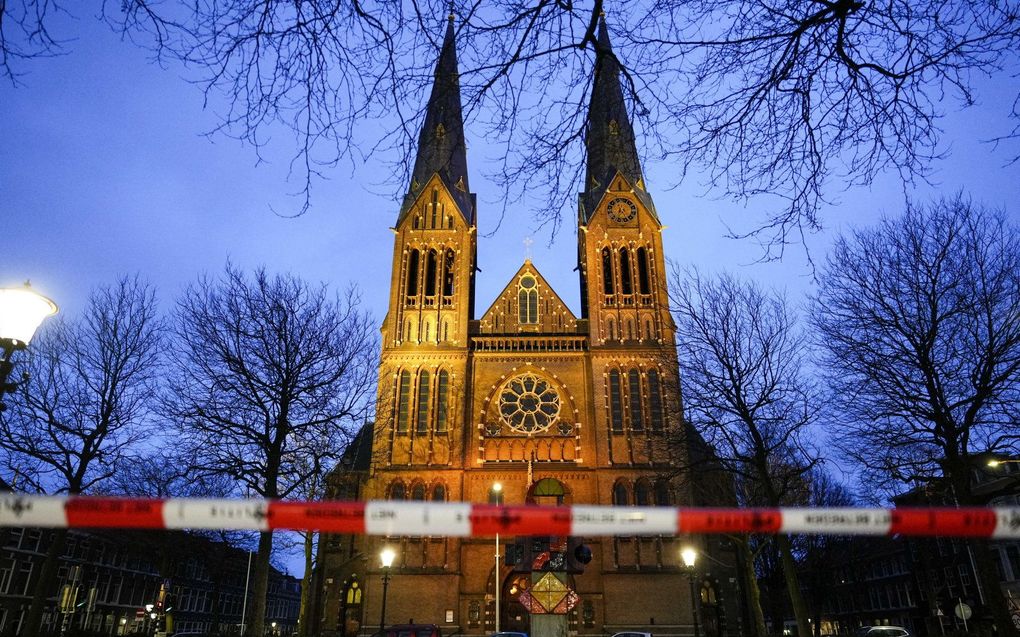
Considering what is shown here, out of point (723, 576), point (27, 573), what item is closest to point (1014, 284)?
point (723, 576)

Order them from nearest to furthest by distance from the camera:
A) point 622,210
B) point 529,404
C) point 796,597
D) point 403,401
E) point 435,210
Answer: point 796,597
point 403,401
point 529,404
point 622,210
point 435,210

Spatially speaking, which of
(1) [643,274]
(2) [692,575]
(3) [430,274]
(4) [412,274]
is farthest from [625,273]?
(2) [692,575]

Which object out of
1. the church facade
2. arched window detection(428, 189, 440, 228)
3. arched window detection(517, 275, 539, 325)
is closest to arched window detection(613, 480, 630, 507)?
the church facade

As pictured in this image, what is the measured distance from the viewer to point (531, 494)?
95.0 feet

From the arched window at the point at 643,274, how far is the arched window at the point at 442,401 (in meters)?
11.8

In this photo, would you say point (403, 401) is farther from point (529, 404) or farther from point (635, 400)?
point (635, 400)

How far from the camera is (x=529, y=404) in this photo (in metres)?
31.7

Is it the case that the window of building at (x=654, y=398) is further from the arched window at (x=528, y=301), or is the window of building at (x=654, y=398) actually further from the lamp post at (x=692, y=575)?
the arched window at (x=528, y=301)

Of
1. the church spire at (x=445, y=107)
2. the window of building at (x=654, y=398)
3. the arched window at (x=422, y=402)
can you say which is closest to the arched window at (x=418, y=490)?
the arched window at (x=422, y=402)

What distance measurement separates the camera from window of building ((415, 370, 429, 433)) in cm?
3066

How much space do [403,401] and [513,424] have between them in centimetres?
570

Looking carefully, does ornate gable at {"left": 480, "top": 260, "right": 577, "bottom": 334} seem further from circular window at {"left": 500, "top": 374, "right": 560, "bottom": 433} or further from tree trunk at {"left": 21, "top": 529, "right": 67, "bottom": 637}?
tree trunk at {"left": 21, "top": 529, "right": 67, "bottom": 637}

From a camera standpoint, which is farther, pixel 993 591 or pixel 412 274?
pixel 412 274

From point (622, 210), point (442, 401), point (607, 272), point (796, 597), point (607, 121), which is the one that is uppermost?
point (622, 210)
